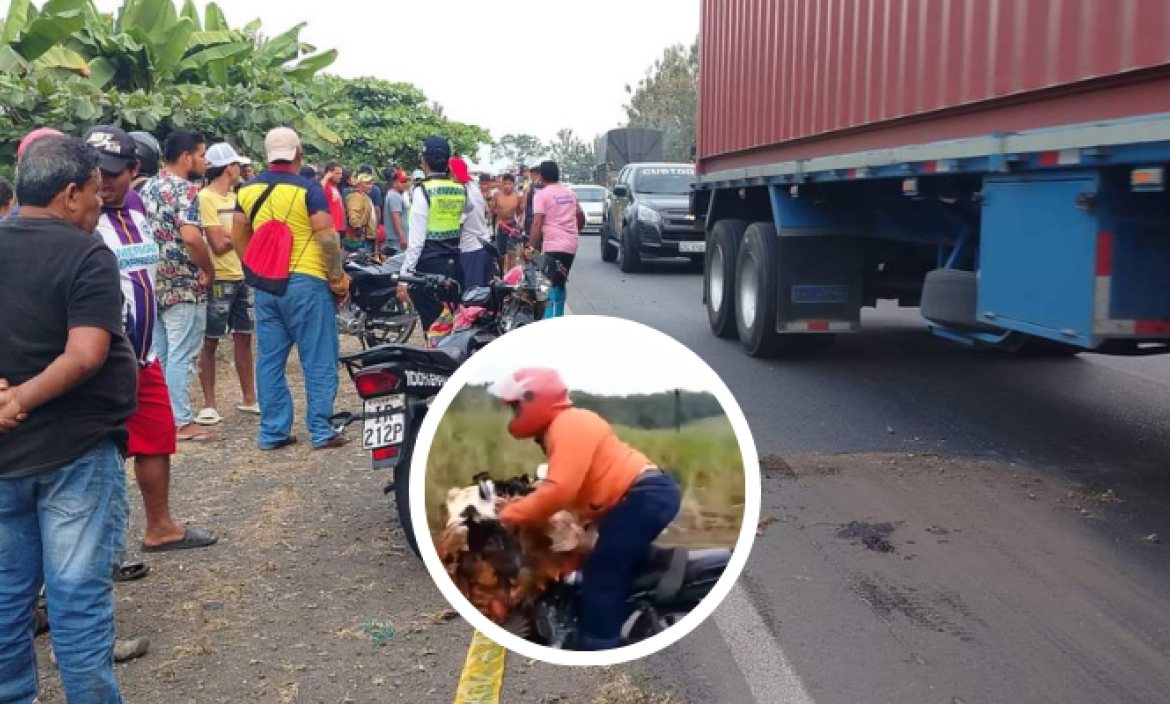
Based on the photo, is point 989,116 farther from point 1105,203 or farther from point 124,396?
point 124,396

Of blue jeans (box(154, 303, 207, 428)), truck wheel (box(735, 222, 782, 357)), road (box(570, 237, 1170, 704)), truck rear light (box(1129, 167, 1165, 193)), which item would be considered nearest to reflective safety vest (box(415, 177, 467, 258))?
blue jeans (box(154, 303, 207, 428))

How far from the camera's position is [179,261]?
724cm

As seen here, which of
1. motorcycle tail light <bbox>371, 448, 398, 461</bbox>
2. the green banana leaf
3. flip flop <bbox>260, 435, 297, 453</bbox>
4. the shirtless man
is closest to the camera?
motorcycle tail light <bbox>371, 448, 398, 461</bbox>

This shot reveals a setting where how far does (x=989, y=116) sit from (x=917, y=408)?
2.64 metres

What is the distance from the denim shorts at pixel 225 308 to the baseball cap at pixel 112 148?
277 centimetres

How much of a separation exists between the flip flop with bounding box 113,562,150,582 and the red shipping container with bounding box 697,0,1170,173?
461 centimetres

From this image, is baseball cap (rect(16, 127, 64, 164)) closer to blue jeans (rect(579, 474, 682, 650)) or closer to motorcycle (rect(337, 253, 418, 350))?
blue jeans (rect(579, 474, 682, 650))

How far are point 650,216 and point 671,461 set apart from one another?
18.3m

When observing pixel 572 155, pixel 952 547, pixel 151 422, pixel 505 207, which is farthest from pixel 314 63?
pixel 572 155

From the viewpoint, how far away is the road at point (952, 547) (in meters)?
4.09

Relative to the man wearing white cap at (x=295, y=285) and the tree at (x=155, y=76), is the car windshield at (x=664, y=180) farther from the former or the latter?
the man wearing white cap at (x=295, y=285)

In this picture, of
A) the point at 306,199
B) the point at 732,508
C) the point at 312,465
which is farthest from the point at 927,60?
the point at 732,508

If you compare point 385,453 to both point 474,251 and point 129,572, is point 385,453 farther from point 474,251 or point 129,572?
point 474,251

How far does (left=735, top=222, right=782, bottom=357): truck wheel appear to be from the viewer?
1058 cm
